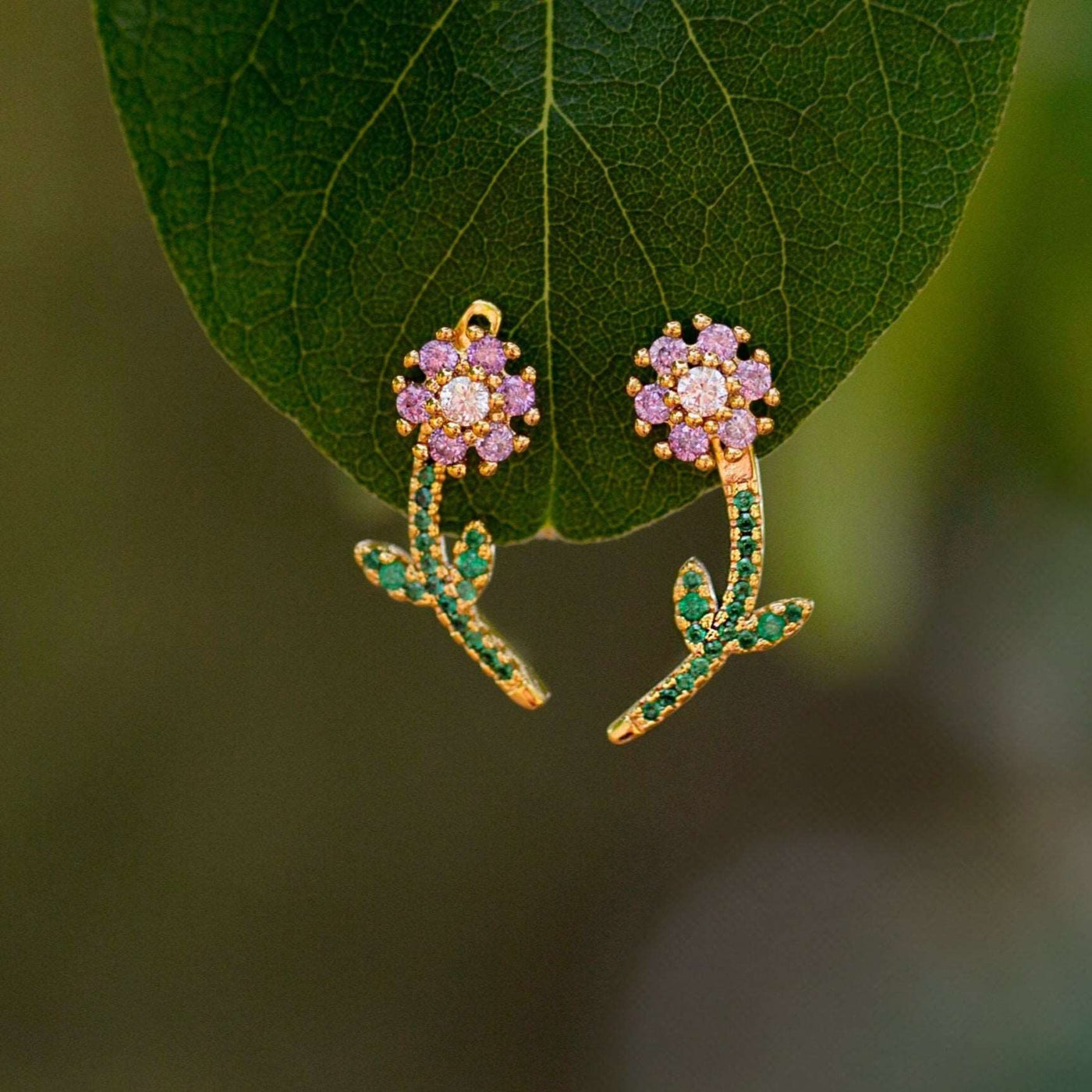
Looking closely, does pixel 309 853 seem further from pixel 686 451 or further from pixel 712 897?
pixel 686 451

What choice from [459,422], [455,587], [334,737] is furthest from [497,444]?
[334,737]

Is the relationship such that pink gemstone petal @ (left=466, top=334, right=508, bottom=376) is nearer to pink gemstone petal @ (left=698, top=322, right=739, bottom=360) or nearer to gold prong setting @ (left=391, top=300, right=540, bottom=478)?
gold prong setting @ (left=391, top=300, right=540, bottom=478)

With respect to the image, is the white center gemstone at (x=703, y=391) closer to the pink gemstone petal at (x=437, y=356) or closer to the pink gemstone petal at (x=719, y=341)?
the pink gemstone petal at (x=719, y=341)

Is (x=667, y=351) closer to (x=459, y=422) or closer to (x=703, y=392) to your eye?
(x=703, y=392)

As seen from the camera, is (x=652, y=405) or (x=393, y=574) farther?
(x=393, y=574)

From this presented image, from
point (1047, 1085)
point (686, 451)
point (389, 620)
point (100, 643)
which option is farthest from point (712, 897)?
point (686, 451)

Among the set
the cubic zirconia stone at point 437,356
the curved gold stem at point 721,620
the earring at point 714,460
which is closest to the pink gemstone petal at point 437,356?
the cubic zirconia stone at point 437,356
